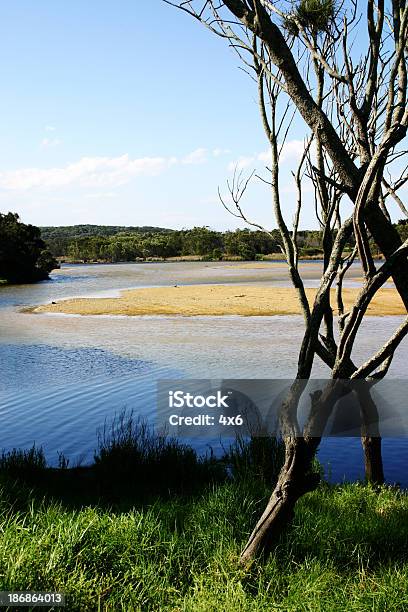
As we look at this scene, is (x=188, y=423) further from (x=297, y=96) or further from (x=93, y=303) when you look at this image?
(x=93, y=303)

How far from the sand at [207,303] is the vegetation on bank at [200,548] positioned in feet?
32.8

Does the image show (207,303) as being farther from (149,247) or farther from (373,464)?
(149,247)

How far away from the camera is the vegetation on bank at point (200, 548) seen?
8.11ft

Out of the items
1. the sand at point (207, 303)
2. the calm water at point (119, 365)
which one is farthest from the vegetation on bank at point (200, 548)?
the sand at point (207, 303)

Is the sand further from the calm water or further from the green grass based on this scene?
the green grass

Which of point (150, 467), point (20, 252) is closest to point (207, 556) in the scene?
point (150, 467)

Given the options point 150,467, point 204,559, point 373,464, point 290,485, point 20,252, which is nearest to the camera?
point 290,485

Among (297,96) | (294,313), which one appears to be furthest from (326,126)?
(294,313)

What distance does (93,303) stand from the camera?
1614 cm

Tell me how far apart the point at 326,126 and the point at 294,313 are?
11234 millimetres

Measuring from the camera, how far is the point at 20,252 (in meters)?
27.4

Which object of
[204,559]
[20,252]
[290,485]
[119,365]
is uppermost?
[20,252]

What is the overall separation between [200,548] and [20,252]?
84.7 ft

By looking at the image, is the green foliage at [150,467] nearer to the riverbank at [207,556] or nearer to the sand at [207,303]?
the riverbank at [207,556]
